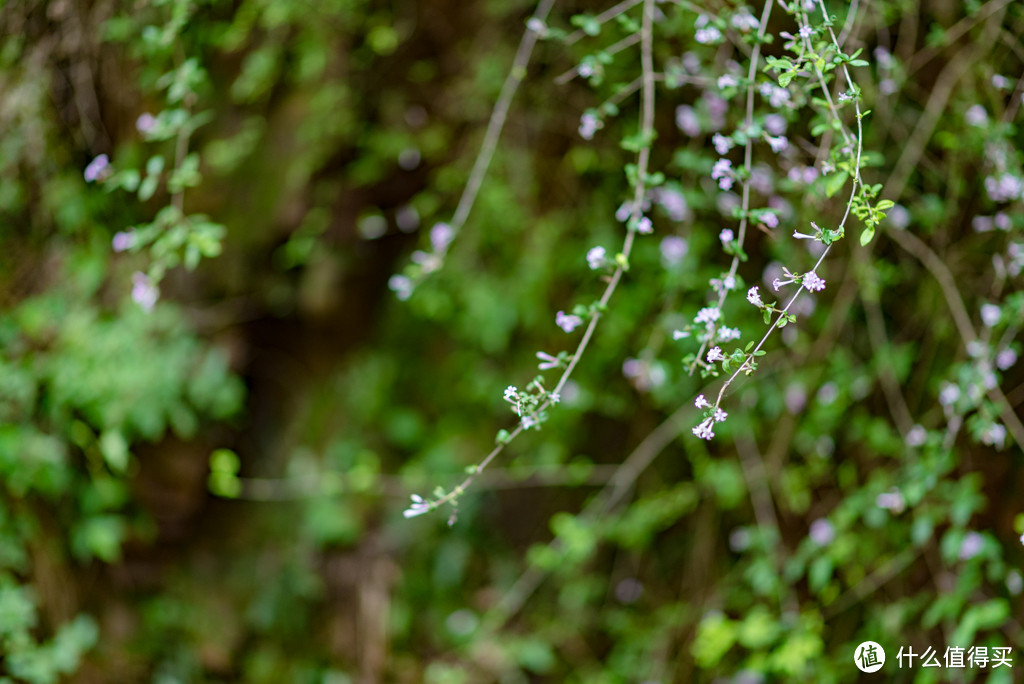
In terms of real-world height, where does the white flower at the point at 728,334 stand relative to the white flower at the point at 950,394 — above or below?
above

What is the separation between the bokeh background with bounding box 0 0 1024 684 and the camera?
158 centimetres

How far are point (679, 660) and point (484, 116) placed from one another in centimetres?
152

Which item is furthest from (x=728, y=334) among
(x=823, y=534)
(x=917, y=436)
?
(x=823, y=534)

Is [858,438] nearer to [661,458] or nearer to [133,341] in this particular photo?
[661,458]

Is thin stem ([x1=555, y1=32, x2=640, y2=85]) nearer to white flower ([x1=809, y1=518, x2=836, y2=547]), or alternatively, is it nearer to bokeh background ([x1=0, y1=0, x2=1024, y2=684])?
bokeh background ([x1=0, y1=0, x2=1024, y2=684])

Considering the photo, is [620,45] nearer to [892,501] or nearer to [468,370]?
[892,501]

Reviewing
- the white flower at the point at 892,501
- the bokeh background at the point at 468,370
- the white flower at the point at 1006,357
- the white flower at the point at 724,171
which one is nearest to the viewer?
the white flower at the point at 724,171

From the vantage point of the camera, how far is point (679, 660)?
6.08ft

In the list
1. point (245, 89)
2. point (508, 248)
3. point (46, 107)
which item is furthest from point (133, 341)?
point (508, 248)

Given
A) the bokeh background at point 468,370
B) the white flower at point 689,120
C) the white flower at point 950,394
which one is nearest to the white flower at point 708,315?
the bokeh background at point 468,370

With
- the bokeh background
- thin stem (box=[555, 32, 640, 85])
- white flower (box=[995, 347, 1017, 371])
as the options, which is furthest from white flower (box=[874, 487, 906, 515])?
thin stem (box=[555, 32, 640, 85])

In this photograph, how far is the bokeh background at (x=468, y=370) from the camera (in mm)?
1582

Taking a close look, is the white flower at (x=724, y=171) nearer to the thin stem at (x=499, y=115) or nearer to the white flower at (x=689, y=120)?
the thin stem at (x=499, y=115)

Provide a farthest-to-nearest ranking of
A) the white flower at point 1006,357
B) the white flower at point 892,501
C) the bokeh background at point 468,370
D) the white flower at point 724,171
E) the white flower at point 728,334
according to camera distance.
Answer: the bokeh background at point 468,370 → the white flower at point 892,501 → the white flower at point 1006,357 → the white flower at point 724,171 → the white flower at point 728,334
